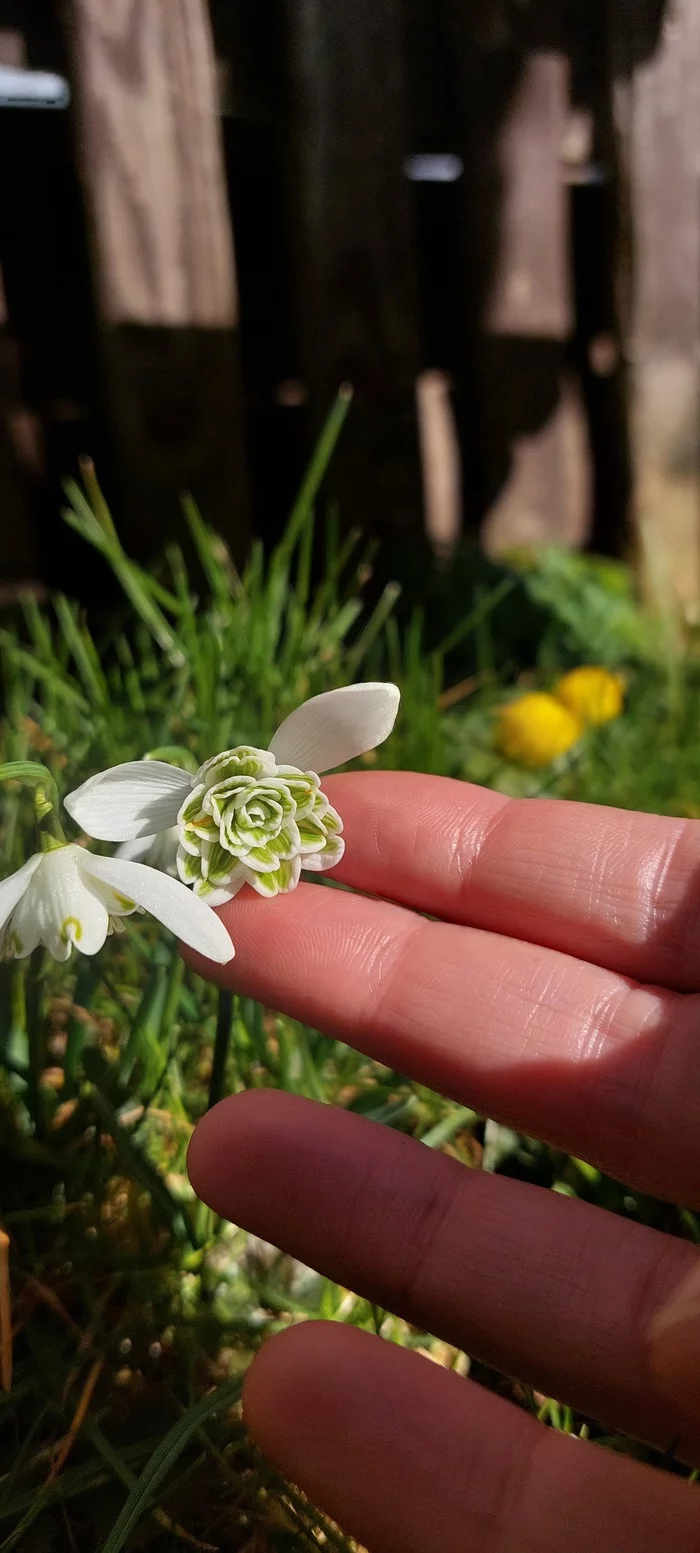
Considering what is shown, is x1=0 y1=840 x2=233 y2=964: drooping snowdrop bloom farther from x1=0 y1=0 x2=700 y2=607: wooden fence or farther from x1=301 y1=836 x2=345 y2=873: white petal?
x1=0 y1=0 x2=700 y2=607: wooden fence

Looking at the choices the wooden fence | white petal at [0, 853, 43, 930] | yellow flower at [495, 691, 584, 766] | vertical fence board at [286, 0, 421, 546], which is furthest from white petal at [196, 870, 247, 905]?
vertical fence board at [286, 0, 421, 546]

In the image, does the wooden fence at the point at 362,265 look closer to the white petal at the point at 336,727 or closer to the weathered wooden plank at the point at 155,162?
the weathered wooden plank at the point at 155,162

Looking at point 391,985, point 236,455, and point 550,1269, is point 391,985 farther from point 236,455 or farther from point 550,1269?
point 236,455

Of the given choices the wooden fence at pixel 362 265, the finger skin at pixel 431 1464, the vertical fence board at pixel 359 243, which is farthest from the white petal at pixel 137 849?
the vertical fence board at pixel 359 243

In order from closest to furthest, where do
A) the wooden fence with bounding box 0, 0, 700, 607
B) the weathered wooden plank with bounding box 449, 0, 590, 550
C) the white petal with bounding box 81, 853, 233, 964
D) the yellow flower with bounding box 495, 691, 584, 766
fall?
1. the white petal with bounding box 81, 853, 233, 964
2. the yellow flower with bounding box 495, 691, 584, 766
3. the wooden fence with bounding box 0, 0, 700, 607
4. the weathered wooden plank with bounding box 449, 0, 590, 550

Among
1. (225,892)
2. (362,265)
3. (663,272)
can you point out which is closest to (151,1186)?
(225,892)

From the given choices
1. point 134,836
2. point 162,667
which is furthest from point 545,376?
point 134,836
